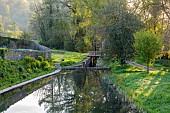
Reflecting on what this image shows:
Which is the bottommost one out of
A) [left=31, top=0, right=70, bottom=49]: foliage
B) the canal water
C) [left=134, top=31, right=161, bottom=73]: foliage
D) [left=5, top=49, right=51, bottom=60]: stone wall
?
the canal water

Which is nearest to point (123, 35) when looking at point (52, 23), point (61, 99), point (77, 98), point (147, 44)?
point (147, 44)

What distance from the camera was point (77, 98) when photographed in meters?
16.8

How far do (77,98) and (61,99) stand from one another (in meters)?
0.96

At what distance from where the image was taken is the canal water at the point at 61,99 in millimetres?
14188

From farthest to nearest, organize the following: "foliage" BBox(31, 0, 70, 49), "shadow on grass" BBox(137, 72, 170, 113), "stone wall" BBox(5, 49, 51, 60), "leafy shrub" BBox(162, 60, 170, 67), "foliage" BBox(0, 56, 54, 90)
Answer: "foliage" BBox(31, 0, 70, 49) → "leafy shrub" BBox(162, 60, 170, 67) → "stone wall" BBox(5, 49, 51, 60) → "foliage" BBox(0, 56, 54, 90) → "shadow on grass" BBox(137, 72, 170, 113)

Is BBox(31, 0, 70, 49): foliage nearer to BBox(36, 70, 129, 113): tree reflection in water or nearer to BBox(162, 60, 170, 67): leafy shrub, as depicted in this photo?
BBox(162, 60, 170, 67): leafy shrub

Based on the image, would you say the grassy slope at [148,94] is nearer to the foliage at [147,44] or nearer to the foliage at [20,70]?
the foliage at [147,44]

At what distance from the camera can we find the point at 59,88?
20.7 meters

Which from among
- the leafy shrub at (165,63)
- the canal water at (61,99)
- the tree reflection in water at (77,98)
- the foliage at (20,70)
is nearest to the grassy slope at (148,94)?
the canal water at (61,99)

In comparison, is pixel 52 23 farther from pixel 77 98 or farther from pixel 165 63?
pixel 77 98

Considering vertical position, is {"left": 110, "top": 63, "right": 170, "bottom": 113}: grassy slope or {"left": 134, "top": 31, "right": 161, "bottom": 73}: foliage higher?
{"left": 134, "top": 31, "right": 161, "bottom": 73}: foliage

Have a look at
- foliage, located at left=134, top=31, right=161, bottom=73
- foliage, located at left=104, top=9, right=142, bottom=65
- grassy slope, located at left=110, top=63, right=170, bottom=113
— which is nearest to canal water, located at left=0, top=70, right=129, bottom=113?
grassy slope, located at left=110, top=63, right=170, bottom=113

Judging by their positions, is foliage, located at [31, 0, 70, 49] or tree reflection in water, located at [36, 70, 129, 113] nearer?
tree reflection in water, located at [36, 70, 129, 113]

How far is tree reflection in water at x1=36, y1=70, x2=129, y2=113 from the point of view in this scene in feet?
46.5
